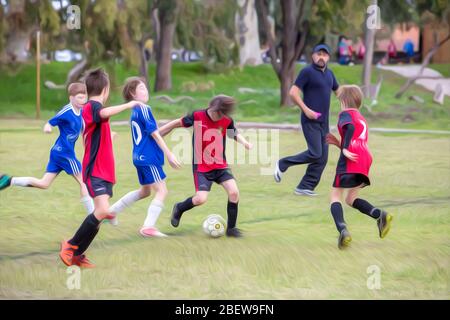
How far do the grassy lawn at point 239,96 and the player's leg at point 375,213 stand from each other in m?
16.9

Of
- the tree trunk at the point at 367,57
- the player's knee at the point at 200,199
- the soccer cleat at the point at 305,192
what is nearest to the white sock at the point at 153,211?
the player's knee at the point at 200,199

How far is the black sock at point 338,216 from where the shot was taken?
28.3 feet

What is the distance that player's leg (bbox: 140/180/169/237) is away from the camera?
9039 millimetres

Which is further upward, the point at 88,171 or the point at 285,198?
the point at 88,171

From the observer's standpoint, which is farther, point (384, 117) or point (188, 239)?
point (384, 117)

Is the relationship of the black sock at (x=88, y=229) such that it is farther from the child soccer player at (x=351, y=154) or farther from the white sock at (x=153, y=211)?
the child soccer player at (x=351, y=154)

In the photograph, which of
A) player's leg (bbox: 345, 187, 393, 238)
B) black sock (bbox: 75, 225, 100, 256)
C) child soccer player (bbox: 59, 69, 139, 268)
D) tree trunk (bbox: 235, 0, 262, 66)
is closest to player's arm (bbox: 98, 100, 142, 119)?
child soccer player (bbox: 59, 69, 139, 268)

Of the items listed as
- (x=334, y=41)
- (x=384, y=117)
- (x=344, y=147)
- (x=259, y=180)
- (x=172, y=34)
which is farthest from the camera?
(x=334, y=41)

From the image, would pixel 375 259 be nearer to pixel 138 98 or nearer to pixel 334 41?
pixel 138 98

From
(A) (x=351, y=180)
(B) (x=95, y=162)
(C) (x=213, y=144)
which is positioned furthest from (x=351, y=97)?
(B) (x=95, y=162)

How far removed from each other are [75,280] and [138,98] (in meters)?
1.99

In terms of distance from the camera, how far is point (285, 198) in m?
12.4

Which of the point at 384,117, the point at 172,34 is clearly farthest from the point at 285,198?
the point at 172,34

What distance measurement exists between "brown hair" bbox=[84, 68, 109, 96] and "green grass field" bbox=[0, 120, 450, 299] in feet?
5.06
